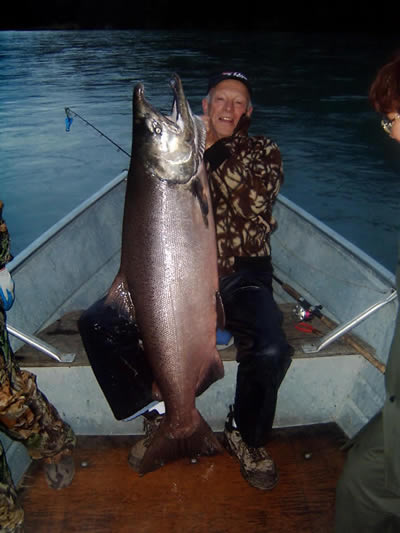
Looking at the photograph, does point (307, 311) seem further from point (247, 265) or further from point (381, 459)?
point (381, 459)

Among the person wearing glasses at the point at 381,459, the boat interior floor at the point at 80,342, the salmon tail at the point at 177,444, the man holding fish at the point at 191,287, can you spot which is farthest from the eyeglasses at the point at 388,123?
the salmon tail at the point at 177,444

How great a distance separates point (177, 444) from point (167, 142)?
5.38 ft

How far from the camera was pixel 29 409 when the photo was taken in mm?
2453

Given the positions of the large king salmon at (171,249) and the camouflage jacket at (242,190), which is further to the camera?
the camouflage jacket at (242,190)

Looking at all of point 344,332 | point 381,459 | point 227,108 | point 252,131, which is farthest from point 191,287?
point 252,131

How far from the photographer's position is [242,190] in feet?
9.70

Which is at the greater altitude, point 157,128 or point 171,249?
point 157,128

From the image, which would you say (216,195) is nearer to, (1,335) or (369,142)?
(1,335)

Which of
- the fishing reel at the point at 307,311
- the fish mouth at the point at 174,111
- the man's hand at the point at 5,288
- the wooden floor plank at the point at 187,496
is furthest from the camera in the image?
the fishing reel at the point at 307,311

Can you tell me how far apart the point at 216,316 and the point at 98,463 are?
1493 millimetres

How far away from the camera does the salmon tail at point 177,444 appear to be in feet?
8.39

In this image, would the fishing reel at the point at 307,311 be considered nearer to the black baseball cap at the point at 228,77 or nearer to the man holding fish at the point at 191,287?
the man holding fish at the point at 191,287

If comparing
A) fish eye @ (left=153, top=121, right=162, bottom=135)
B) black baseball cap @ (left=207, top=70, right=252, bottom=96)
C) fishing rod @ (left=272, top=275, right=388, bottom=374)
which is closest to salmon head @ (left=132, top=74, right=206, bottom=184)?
fish eye @ (left=153, top=121, right=162, bottom=135)

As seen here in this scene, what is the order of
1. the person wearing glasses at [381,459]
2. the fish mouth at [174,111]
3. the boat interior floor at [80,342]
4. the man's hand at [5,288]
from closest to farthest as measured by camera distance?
the person wearing glasses at [381,459], the fish mouth at [174,111], the man's hand at [5,288], the boat interior floor at [80,342]
